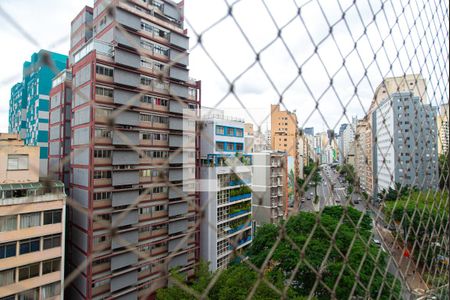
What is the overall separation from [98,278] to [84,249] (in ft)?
1.29

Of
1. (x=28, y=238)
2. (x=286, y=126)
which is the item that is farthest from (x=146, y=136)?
(x=286, y=126)

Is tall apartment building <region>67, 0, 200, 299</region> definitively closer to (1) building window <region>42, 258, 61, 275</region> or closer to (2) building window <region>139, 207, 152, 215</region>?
(2) building window <region>139, 207, 152, 215</region>

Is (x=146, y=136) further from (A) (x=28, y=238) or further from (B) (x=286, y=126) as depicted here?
(B) (x=286, y=126)

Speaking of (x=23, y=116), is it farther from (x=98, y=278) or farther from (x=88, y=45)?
(x=98, y=278)

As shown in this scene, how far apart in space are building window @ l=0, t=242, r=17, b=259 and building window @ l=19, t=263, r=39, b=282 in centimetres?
19

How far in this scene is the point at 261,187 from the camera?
22.9ft

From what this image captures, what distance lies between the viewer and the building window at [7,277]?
107 inches

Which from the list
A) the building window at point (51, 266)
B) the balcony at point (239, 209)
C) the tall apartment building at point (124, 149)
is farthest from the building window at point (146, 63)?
the balcony at point (239, 209)

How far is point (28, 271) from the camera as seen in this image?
9.36 feet

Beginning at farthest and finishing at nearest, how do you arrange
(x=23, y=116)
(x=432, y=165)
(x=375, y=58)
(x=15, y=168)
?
(x=23, y=116)
(x=15, y=168)
(x=432, y=165)
(x=375, y=58)

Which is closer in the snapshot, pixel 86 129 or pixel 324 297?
pixel 324 297

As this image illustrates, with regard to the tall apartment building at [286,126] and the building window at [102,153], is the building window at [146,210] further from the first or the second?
the tall apartment building at [286,126]

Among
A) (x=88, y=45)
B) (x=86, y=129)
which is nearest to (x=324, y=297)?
(x=86, y=129)

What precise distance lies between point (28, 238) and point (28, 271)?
343mm
